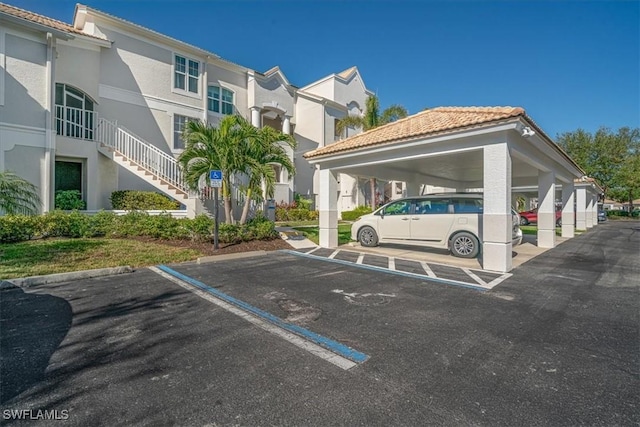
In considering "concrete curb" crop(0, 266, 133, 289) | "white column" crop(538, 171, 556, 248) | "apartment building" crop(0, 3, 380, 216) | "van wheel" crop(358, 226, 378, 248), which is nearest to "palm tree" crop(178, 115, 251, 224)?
"apartment building" crop(0, 3, 380, 216)

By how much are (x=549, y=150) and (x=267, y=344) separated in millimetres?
9693

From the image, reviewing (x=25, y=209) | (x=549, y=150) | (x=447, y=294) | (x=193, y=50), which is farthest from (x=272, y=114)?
(x=447, y=294)

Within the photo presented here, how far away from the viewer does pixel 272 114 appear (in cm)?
2195

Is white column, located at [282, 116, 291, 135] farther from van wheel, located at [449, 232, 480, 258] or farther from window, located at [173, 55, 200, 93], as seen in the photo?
van wheel, located at [449, 232, 480, 258]

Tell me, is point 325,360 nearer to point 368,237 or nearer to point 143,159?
point 368,237

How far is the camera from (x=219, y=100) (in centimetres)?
1903

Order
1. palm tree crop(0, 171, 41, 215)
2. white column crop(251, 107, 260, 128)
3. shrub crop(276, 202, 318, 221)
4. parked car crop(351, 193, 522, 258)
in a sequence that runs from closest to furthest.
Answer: parked car crop(351, 193, 522, 258) < palm tree crop(0, 171, 41, 215) < shrub crop(276, 202, 318, 221) < white column crop(251, 107, 260, 128)

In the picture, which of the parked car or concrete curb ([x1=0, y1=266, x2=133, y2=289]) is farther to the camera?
the parked car

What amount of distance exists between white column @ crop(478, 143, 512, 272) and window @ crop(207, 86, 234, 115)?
16617mm

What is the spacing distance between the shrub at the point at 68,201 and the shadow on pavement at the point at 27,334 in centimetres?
835

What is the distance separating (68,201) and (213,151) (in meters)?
7.18

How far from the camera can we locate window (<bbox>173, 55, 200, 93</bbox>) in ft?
55.0

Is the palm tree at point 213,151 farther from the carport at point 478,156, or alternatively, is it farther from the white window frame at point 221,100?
the white window frame at point 221,100

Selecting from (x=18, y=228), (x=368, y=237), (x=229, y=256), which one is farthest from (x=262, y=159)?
(x=18, y=228)
